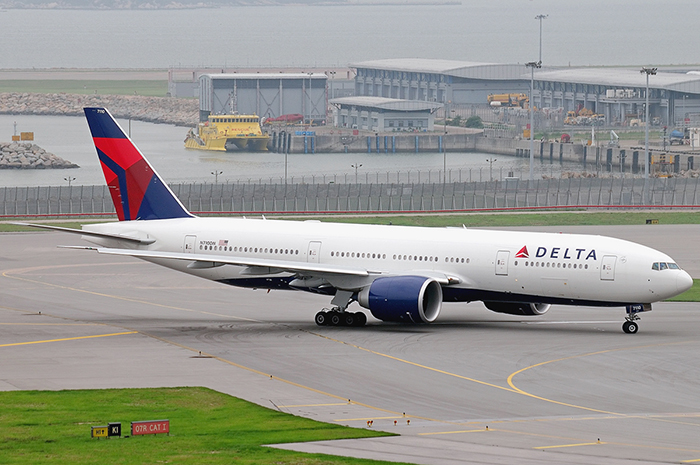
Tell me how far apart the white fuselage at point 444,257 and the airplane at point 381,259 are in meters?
0.05

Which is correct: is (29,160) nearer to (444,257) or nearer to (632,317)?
(444,257)

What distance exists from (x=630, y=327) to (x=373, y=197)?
5165 centimetres

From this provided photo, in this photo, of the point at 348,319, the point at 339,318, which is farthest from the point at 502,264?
the point at 339,318

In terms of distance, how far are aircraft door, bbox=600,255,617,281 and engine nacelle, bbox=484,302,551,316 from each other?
4.19m

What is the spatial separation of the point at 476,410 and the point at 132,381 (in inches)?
455

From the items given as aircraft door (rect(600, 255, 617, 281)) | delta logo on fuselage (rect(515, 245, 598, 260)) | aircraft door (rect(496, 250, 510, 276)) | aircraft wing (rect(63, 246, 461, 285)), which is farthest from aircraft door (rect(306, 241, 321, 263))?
aircraft door (rect(600, 255, 617, 281))

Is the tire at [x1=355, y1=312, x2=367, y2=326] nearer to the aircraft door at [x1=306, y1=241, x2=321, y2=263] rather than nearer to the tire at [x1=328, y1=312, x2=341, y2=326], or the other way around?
the tire at [x1=328, y1=312, x2=341, y2=326]

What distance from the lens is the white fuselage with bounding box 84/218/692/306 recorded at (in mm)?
46125

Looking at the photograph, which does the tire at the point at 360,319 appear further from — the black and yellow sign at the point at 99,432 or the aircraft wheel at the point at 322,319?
the black and yellow sign at the point at 99,432

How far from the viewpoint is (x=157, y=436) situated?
1133 inches

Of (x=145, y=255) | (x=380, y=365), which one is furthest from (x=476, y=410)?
(x=145, y=255)

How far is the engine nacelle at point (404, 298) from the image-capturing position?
46.5 metres

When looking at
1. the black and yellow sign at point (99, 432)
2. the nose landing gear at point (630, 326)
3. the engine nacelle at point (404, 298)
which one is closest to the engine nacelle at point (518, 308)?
the engine nacelle at point (404, 298)

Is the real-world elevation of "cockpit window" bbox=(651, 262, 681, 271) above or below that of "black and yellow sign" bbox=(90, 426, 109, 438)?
above
